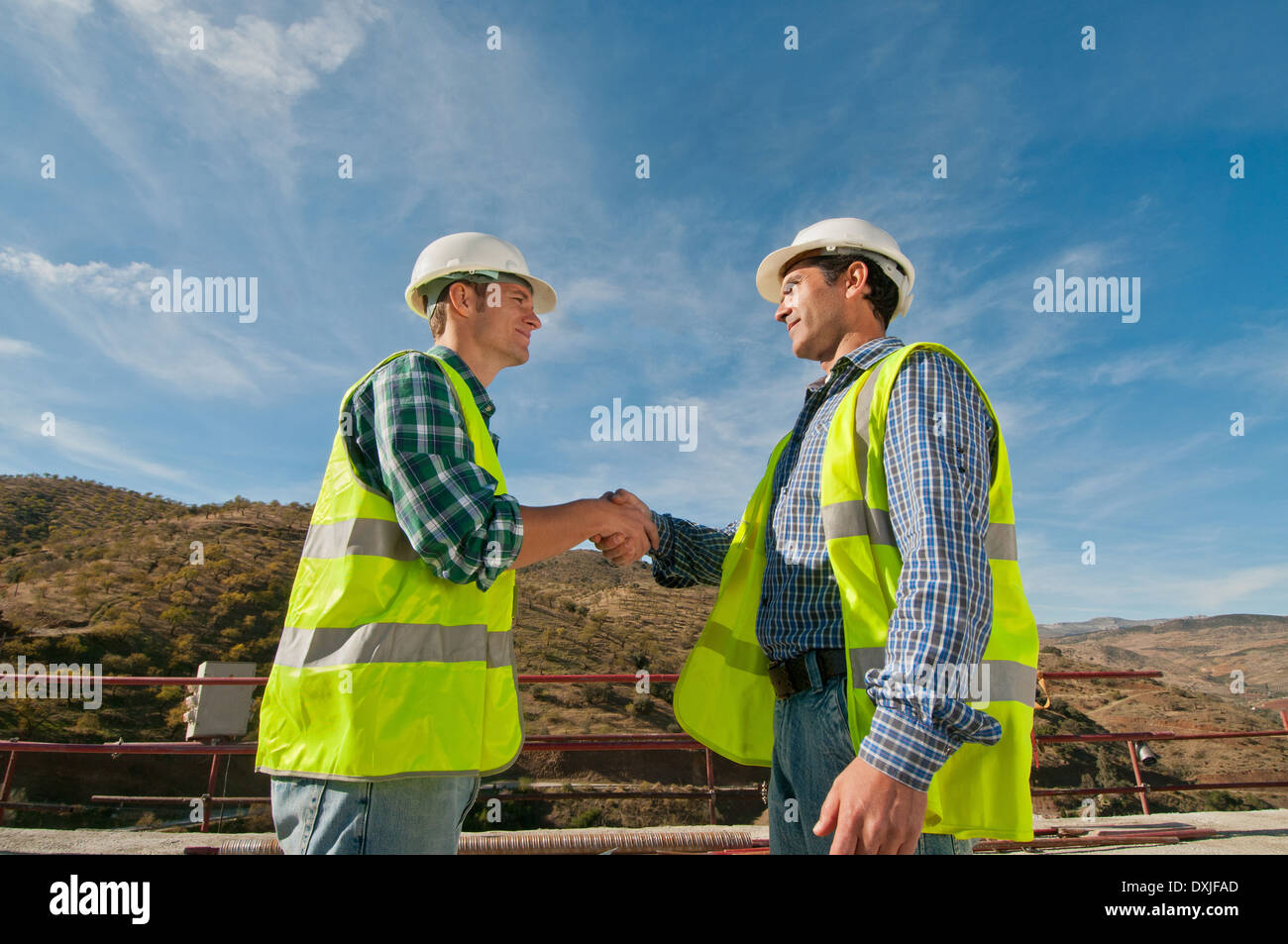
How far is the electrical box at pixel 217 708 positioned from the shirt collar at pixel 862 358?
25.9ft

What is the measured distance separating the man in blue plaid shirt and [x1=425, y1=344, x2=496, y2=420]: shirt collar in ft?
2.79

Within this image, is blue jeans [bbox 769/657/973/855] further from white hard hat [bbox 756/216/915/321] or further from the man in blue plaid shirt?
white hard hat [bbox 756/216/915/321]

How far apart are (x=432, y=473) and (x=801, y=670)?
127 centimetres

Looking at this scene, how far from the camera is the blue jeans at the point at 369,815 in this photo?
6.67 ft

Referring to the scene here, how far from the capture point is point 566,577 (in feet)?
217

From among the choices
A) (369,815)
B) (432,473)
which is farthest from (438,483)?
(369,815)

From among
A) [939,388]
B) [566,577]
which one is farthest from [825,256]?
[566,577]

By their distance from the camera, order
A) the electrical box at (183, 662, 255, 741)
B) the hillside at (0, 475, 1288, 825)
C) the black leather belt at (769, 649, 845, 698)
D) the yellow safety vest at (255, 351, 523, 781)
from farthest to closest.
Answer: the hillside at (0, 475, 1288, 825) → the electrical box at (183, 662, 255, 741) → the black leather belt at (769, 649, 845, 698) → the yellow safety vest at (255, 351, 523, 781)

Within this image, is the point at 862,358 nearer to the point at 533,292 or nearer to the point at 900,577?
the point at 900,577

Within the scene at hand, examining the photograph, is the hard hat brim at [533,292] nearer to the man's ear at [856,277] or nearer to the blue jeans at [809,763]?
the man's ear at [856,277]

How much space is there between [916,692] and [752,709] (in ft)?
3.85

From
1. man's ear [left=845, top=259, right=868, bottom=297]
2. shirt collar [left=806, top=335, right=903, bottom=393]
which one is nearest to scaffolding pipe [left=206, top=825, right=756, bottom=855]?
shirt collar [left=806, top=335, right=903, bottom=393]

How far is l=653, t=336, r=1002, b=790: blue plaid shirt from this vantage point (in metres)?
1.69

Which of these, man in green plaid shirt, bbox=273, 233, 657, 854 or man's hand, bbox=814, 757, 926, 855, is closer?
man's hand, bbox=814, 757, 926, 855
